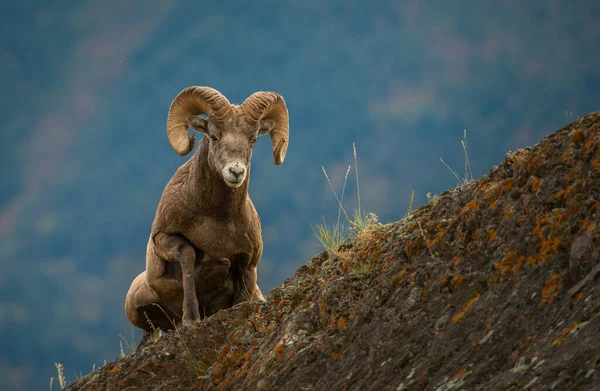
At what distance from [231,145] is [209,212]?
1360mm

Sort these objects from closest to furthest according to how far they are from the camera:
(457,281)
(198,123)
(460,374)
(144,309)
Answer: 1. (460,374)
2. (457,281)
3. (198,123)
4. (144,309)

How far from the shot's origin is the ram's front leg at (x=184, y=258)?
1041 cm

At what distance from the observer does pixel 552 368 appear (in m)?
3.20

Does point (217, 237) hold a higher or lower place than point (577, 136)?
higher

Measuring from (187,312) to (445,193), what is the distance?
210 inches

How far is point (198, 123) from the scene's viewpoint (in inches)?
444

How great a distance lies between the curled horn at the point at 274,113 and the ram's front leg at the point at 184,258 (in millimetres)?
2182

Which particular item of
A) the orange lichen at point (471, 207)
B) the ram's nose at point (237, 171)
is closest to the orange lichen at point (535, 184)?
the orange lichen at point (471, 207)

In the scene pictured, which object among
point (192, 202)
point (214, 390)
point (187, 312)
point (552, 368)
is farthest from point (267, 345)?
point (192, 202)

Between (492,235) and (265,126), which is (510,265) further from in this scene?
(265,126)

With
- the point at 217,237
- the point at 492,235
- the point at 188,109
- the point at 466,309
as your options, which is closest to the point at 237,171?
the point at 217,237

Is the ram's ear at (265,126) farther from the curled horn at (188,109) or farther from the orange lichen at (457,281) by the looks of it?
the orange lichen at (457,281)

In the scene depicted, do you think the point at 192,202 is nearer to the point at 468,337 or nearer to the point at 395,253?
the point at 395,253

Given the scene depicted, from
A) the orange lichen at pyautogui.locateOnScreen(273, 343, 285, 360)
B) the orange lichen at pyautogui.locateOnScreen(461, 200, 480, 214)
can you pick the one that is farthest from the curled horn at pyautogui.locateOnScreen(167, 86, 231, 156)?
the orange lichen at pyautogui.locateOnScreen(461, 200, 480, 214)
